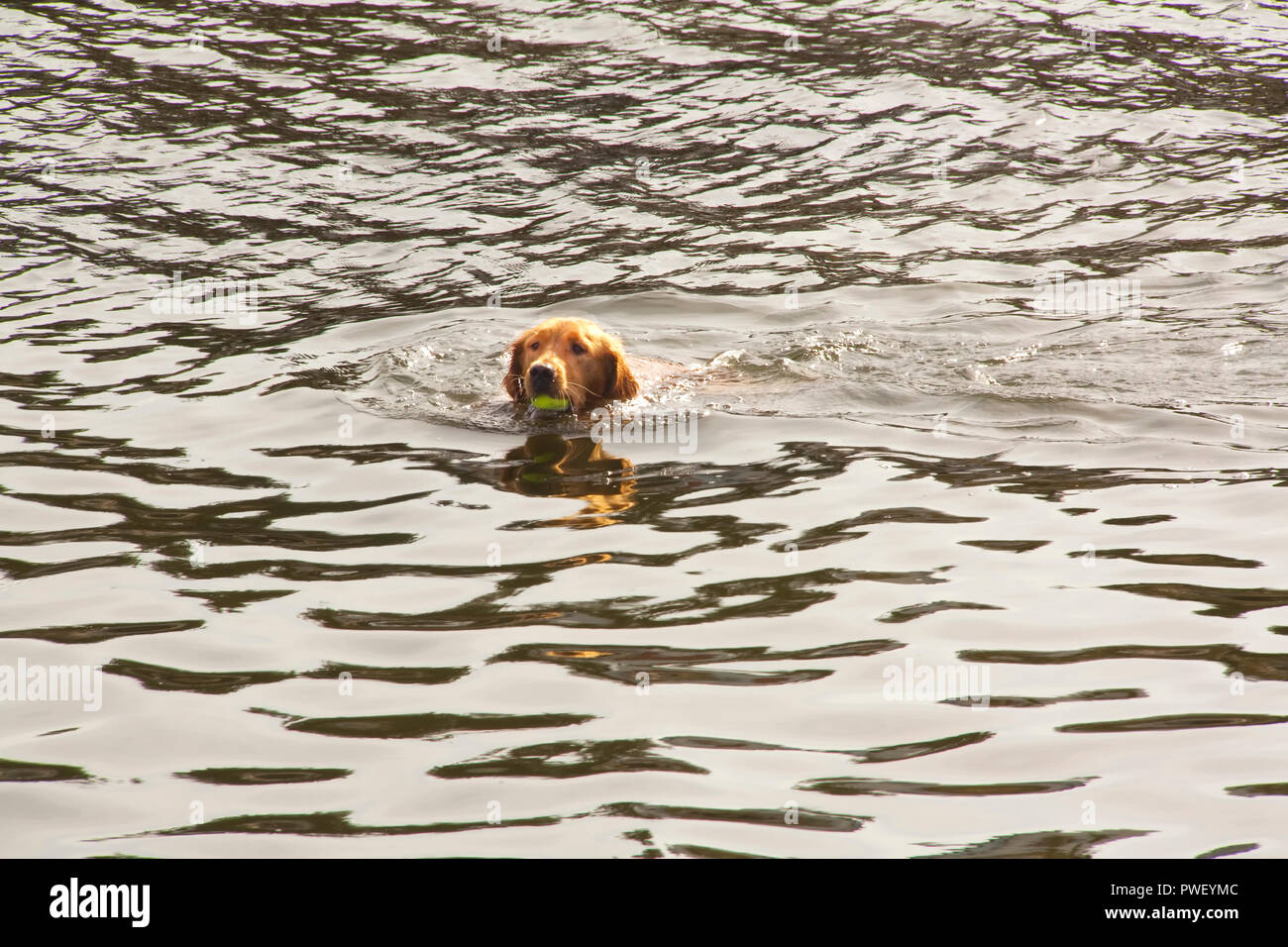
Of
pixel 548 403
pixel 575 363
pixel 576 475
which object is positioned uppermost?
pixel 575 363

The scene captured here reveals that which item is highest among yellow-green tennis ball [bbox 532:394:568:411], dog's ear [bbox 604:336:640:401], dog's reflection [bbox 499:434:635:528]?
dog's ear [bbox 604:336:640:401]

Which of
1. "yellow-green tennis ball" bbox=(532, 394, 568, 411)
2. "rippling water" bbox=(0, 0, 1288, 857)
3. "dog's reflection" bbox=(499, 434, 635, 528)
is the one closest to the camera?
"rippling water" bbox=(0, 0, 1288, 857)

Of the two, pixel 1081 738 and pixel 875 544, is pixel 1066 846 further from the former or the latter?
pixel 875 544

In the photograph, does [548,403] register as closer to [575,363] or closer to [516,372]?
[575,363]

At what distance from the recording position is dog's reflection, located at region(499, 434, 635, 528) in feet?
23.0

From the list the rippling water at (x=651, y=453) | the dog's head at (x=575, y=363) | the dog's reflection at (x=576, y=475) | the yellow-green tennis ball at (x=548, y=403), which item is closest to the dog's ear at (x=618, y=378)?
the dog's head at (x=575, y=363)

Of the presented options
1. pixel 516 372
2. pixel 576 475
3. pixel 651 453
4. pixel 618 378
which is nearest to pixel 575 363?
pixel 618 378

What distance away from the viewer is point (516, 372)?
9.23 m

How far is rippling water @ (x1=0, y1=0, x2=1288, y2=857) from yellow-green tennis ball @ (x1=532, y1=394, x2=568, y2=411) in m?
0.34

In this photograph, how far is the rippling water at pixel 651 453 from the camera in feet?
14.4

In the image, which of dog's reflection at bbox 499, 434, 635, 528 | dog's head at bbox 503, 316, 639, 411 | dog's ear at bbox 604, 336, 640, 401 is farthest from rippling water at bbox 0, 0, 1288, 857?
dog's head at bbox 503, 316, 639, 411

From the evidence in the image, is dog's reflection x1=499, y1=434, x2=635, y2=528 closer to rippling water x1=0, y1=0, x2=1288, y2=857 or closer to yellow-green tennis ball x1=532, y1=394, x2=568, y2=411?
rippling water x1=0, y1=0, x2=1288, y2=857

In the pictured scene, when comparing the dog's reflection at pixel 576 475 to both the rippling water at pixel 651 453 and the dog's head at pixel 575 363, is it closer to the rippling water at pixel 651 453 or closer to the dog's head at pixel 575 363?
the rippling water at pixel 651 453

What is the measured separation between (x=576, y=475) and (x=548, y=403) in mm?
1304
